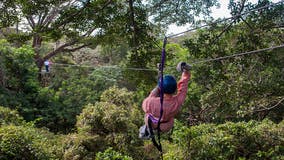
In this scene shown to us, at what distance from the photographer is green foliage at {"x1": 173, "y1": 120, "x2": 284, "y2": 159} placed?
490 centimetres

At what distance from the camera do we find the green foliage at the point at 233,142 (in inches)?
193

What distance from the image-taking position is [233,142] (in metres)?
4.98

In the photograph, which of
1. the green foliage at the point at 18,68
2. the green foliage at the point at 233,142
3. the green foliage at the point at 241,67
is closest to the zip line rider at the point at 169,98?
the green foliage at the point at 241,67

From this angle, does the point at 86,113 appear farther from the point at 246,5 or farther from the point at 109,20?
the point at 246,5

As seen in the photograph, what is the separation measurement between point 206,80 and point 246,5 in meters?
1.60

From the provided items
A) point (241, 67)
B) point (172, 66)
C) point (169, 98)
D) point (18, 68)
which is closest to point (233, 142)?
point (241, 67)

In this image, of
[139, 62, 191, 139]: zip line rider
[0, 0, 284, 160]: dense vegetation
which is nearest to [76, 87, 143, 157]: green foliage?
[0, 0, 284, 160]: dense vegetation

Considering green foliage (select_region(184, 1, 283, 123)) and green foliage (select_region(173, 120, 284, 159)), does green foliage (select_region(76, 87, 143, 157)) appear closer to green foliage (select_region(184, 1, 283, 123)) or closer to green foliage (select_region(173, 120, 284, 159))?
green foliage (select_region(173, 120, 284, 159))

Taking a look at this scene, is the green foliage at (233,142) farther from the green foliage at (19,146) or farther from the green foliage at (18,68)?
the green foliage at (18,68)

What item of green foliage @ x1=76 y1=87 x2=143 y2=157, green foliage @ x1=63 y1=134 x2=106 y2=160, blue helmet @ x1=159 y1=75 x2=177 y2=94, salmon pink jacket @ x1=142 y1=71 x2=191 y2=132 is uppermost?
blue helmet @ x1=159 y1=75 x2=177 y2=94

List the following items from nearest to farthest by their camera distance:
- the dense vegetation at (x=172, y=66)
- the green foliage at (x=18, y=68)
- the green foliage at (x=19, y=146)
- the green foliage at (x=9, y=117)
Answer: the dense vegetation at (x=172, y=66), the green foliage at (x=19, y=146), the green foliage at (x=9, y=117), the green foliage at (x=18, y=68)

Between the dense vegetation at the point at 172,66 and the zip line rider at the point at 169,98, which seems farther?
the dense vegetation at the point at 172,66

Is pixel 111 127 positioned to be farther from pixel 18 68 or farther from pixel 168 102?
pixel 18 68

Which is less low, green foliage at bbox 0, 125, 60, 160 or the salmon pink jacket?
the salmon pink jacket
